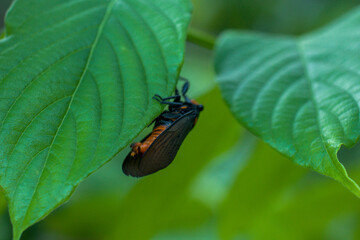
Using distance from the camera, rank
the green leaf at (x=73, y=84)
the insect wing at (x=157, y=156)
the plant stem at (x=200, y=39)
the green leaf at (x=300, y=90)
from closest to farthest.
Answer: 1. the green leaf at (x=73, y=84)
2. the green leaf at (x=300, y=90)
3. the insect wing at (x=157, y=156)
4. the plant stem at (x=200, y=39)

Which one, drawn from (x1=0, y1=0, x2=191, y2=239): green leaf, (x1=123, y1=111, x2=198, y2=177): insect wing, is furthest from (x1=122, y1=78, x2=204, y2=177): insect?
(x1=0, y1=0, x2=191, y2=239): green leaf

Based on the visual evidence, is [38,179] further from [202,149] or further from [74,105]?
[202,149]

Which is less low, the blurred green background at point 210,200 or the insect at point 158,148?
the insect at point 158,148

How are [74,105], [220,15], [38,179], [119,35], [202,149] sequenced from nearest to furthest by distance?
[38,179] < [74,105] < [119,35] < [202,149] < [220,15]

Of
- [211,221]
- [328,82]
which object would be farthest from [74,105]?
[211,221]

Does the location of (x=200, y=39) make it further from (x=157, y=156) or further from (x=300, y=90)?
(x=157, y=156)

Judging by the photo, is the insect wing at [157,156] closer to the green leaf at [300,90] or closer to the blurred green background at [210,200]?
the green leaf at [300,90]

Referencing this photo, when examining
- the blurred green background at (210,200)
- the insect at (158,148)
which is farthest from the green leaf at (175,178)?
the insect at (158,148)

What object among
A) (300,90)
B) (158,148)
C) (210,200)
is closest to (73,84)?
(158,148)
